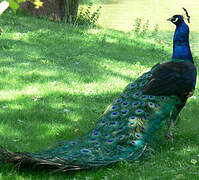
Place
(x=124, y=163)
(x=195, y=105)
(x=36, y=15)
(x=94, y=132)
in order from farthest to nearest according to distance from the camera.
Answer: (x=36, y=15) → (x=195, y=105) → (x=94, y=132) → (x=124, y=163)

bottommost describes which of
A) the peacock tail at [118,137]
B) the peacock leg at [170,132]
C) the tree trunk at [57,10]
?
the peacock leg at [170,132]

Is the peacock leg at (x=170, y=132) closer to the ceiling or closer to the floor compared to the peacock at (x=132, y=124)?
closer to the floor

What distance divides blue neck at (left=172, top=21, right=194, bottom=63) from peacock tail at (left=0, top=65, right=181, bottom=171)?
1.93 ft

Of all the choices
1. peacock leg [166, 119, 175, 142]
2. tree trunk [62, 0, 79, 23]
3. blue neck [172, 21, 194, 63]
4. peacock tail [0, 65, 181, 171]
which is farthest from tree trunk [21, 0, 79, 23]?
peacock leg [166, 119, 175, 142]

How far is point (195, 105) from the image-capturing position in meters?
7.08

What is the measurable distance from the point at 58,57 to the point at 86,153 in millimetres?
5713

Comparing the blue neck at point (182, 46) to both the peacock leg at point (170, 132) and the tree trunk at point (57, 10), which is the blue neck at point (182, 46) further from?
the tree trunk at point (57, 10)

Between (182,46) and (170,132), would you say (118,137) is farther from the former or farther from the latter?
(182,46)

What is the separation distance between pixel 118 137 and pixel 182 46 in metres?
1.84

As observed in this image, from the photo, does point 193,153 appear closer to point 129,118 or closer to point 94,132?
point 129,118

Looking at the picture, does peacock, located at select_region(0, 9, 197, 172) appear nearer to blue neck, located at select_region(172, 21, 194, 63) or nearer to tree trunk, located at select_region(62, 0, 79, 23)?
blue neck, located at select_region(172, 21, 194, 63)

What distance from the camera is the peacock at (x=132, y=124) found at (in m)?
4.09

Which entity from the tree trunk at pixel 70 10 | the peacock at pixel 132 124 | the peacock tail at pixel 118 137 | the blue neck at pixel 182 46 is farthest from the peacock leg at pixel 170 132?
the tree trunk at pixel 70 10

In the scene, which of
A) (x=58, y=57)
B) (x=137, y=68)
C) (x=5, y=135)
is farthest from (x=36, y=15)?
(x=5, y=135)
